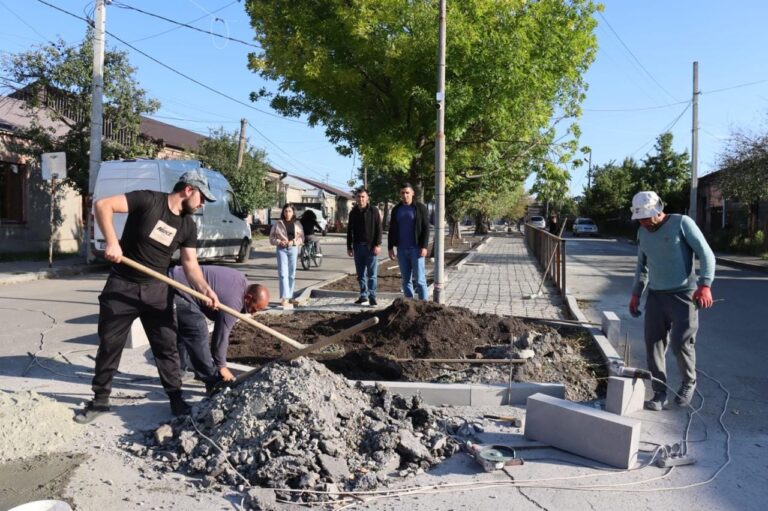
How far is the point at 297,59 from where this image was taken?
39.2 feet

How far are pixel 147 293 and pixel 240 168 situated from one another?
25.4 m

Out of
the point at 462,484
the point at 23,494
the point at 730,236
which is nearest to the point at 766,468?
the point at 462,484

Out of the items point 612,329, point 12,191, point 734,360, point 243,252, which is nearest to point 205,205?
point 243,252

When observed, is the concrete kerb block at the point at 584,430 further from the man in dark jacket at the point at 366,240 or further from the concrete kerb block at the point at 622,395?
the man in dark jacket at the point at 366,240

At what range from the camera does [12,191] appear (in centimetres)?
1944

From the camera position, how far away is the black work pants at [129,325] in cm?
450

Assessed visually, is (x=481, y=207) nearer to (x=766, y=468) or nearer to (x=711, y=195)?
(x=711, y=195)

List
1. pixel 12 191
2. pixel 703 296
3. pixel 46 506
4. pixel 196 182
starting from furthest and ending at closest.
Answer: pixel 12 191 < pixel 703 296 < pixel 196 182 < pixel 46 506

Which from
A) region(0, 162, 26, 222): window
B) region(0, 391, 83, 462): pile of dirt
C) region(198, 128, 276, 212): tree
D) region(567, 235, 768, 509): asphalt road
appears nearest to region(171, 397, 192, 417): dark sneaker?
region(0, 391, 83, 462): pile of dirt

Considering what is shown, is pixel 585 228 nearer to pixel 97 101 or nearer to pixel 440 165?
pixel 97 101

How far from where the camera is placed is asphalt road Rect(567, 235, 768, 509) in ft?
12.1

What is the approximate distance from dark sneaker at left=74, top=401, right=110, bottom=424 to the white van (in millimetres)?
8482

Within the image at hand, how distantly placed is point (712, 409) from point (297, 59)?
31.6 ft

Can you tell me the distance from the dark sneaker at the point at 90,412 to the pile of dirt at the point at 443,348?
1.72 metres
